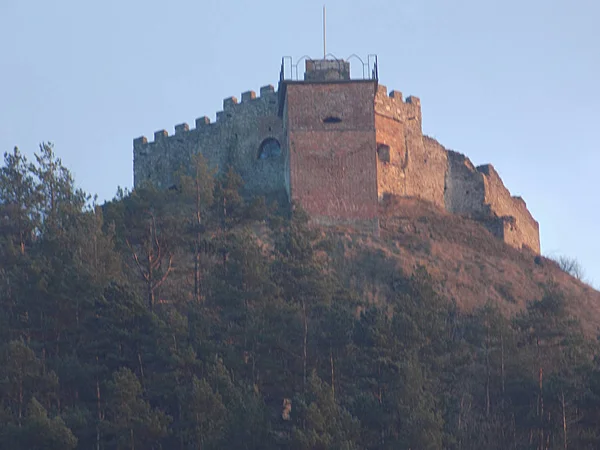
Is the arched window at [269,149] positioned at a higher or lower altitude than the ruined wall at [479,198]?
higher

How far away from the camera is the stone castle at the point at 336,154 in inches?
1569

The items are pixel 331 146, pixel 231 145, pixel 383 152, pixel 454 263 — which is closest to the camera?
pixel 454 263

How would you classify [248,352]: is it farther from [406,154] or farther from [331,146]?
[406,154]

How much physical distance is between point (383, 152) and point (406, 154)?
56.4 inches

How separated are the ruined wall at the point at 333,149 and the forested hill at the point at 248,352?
4.68 m

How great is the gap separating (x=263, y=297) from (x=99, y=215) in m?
6.11

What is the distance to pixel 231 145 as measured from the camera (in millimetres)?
43969

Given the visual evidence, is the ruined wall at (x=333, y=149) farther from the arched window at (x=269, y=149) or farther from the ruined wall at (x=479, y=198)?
the ruined wall at (x=479, y=198)

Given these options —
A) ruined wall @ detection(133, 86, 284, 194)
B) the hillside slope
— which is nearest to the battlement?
ruined wall @ detection(133, 86, 284, 194)

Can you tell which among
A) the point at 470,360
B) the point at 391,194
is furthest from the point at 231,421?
the point at 391,194

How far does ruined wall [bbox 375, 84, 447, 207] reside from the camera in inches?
→ 1649

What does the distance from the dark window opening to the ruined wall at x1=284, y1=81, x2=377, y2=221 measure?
148 centimetres

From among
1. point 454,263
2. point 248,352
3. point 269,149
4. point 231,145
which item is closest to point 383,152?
point 269,149

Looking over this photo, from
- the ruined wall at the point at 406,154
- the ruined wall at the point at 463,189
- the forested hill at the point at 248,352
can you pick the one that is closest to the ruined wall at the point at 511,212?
the ruined wall at the point at 463,189
